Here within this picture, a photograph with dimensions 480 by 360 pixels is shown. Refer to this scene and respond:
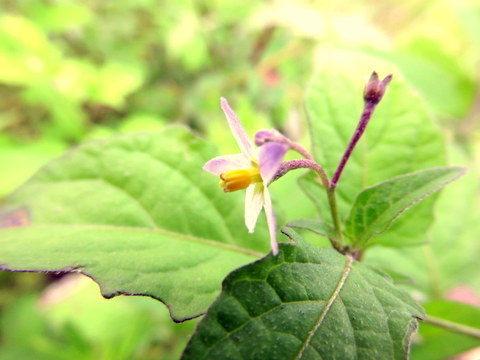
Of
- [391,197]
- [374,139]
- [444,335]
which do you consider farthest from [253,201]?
[444,335]

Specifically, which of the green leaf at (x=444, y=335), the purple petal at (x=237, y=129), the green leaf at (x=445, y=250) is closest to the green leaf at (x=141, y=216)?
the purple petal at (x=237, y=129)

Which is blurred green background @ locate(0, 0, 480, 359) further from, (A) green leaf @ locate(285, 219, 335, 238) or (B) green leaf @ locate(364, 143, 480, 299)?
(A) green leaf @ locate(285, 219, 335, 238)

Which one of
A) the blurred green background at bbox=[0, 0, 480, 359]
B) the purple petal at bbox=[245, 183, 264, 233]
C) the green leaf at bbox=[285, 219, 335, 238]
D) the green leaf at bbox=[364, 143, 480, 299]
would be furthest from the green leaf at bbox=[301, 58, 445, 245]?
the blurred green background at bbox=[0, 0, 480, 359]

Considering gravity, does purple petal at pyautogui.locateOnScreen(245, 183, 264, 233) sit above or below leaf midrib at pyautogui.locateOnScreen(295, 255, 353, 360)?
above

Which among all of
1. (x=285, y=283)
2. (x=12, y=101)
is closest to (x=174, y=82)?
(x=12, y=101)

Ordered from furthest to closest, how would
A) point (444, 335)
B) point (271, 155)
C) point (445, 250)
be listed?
point (445, 250), point (444, 335), point (271, 155)

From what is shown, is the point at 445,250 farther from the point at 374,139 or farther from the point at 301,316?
the point at 301,316

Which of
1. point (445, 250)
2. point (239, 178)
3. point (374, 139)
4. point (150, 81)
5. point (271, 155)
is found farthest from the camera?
point (150, 81)
